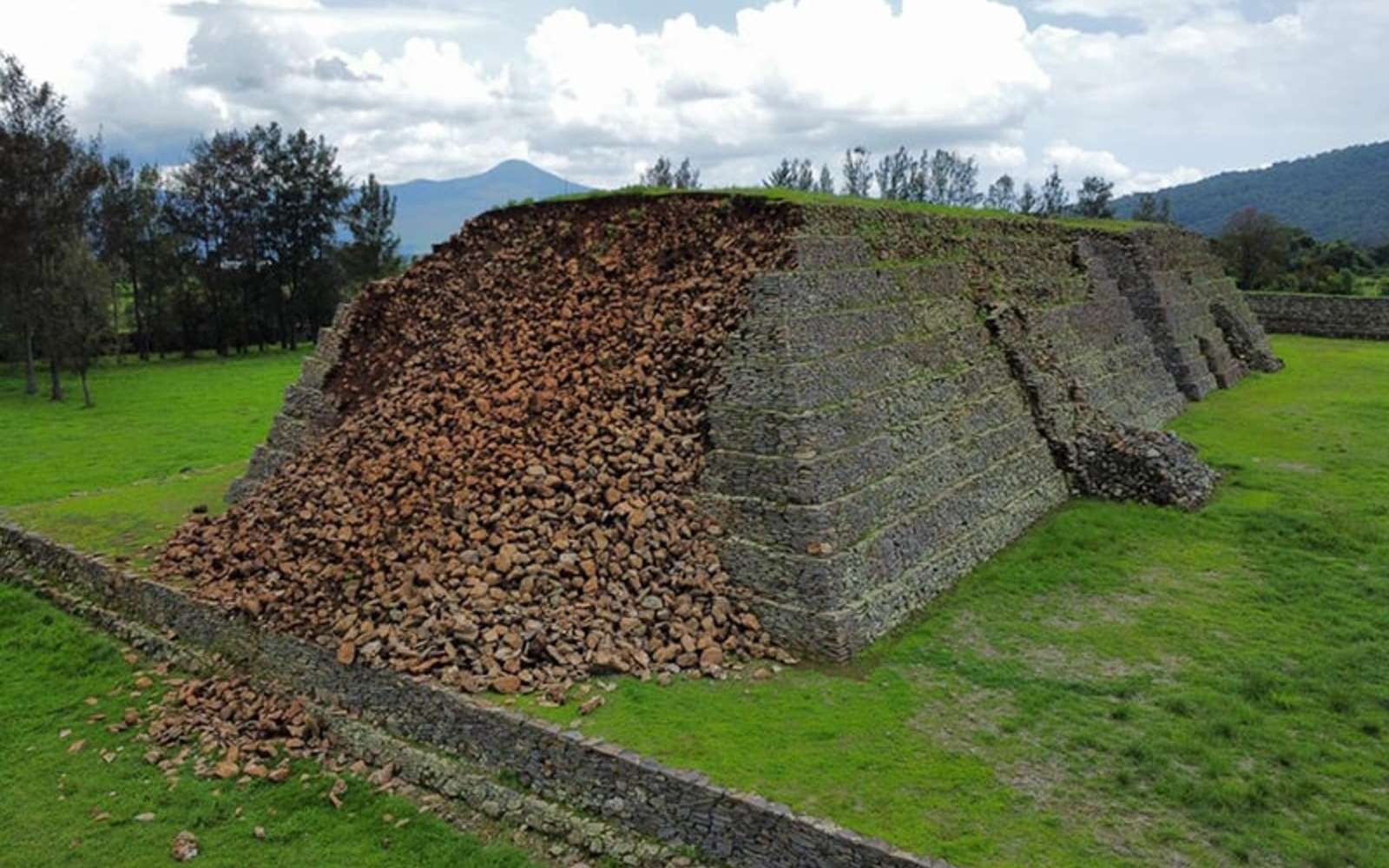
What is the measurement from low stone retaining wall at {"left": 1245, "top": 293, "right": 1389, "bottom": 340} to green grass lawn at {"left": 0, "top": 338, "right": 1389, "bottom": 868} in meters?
25.5

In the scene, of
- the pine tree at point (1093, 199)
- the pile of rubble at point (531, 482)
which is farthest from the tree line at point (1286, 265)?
the pile of rubble at point (531, 482)

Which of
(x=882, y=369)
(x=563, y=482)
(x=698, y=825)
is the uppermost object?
(x=882, y=369)

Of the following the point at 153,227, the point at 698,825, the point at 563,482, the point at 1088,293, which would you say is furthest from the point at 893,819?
the point at 153,227

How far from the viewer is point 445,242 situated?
61.8 ft

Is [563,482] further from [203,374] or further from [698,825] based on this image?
[203,374]

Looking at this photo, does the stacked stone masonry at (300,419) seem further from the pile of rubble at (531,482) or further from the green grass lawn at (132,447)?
the green grass lawn at (132,447)

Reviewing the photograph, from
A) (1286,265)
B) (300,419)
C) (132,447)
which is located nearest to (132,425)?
(132,447)

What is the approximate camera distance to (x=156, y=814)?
10445 mm

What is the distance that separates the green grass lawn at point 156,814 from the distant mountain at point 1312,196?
12214 cm

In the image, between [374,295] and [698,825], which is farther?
[374,295]

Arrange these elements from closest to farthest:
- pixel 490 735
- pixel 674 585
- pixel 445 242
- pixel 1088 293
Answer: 1. pixel 490 735
2. pixel 674 585
3. pixel 445 242
4. pixel 1088 293

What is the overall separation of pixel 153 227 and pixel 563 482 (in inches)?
1973

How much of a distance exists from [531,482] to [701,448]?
237cm

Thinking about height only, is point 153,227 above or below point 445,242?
above
